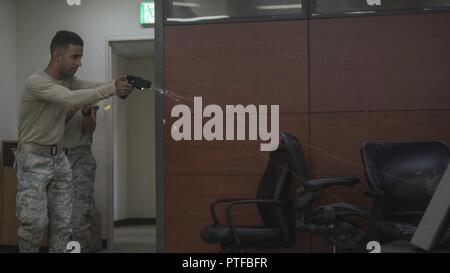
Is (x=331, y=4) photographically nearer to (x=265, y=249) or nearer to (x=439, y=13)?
(x=439, y=13)

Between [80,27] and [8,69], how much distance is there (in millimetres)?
427

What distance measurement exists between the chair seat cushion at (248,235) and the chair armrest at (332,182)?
11.1 inches

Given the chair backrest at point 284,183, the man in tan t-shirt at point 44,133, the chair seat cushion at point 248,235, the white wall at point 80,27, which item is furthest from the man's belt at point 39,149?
the chair backrest at point 284,183

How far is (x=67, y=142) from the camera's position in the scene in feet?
9.09

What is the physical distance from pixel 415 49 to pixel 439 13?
0.20 metres

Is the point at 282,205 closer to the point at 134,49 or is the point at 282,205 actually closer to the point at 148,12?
the point at 134,49

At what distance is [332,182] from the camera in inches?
99.2

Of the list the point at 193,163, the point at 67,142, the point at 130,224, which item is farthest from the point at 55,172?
the point at 193,163

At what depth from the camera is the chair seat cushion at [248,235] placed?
2580mm

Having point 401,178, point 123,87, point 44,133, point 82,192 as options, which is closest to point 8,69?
point 44,133

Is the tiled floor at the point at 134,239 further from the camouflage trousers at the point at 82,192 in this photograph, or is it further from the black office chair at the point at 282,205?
the black office chair at the point at 282,205

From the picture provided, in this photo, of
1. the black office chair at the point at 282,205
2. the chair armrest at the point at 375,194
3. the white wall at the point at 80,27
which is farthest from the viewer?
the white wall at the point at 80,27

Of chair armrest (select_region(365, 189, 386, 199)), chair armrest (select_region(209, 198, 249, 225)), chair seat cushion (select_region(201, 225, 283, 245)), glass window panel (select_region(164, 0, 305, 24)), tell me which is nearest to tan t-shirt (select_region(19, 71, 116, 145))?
glass window panel (select_region(164, 0, 305, 24))

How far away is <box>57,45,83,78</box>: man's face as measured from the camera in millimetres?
2691
